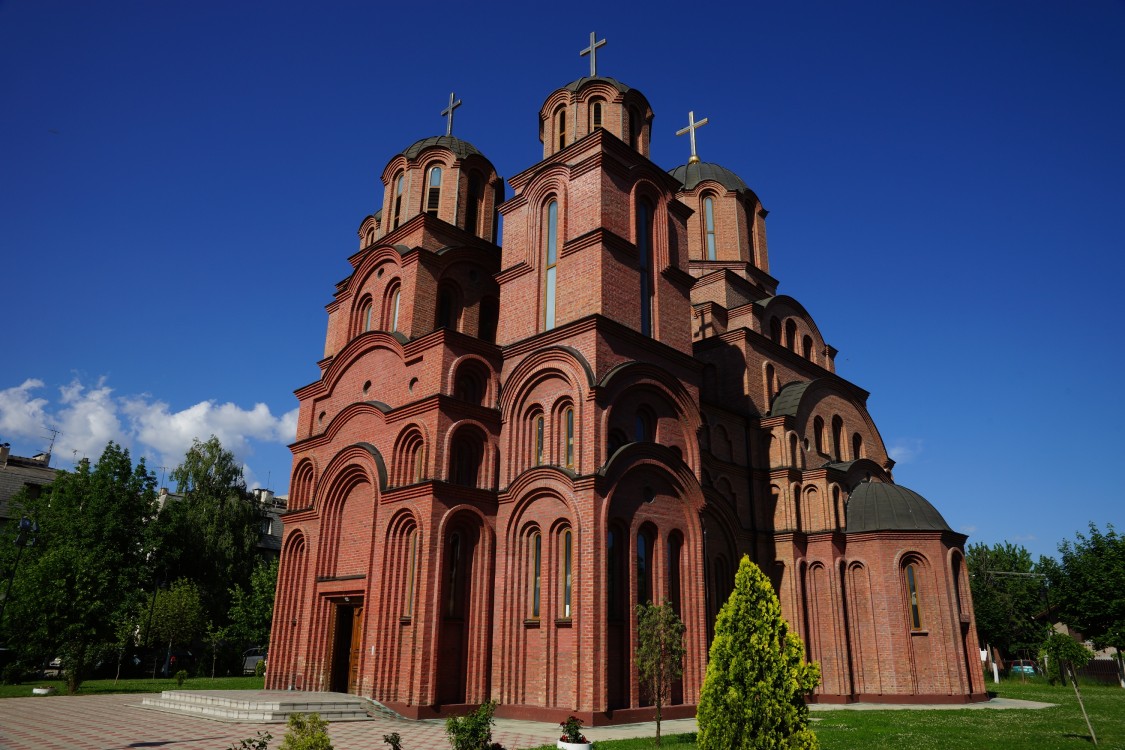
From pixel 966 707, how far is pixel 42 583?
27.9 meters

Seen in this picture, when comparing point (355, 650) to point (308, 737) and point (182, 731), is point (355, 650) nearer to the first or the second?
point (182, 731)

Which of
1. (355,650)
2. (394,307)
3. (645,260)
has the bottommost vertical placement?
(355,650)

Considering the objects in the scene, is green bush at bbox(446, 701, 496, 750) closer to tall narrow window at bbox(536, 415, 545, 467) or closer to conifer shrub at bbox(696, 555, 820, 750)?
conifer shrub at bbox(696, 555, 820, 750)

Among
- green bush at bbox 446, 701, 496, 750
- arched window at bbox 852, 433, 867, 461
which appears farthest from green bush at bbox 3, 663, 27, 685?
arched window at bbox 852, 433, 867, 461

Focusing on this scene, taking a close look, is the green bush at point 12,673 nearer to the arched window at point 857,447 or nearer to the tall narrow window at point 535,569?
the tall narrow window at point 535,569

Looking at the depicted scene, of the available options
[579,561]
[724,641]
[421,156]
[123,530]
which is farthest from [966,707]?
[123,530]

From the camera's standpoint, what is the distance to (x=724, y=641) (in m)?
10.1

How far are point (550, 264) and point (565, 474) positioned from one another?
19.8ft

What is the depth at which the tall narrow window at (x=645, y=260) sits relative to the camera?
1936 cm

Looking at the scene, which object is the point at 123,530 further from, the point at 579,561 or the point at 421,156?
the point at 579,561

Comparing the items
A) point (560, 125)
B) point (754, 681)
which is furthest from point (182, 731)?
point (560, 125)

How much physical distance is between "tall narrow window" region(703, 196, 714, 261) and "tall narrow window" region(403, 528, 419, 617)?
701 inches

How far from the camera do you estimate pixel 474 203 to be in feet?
79.9

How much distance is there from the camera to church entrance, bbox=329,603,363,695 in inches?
743
